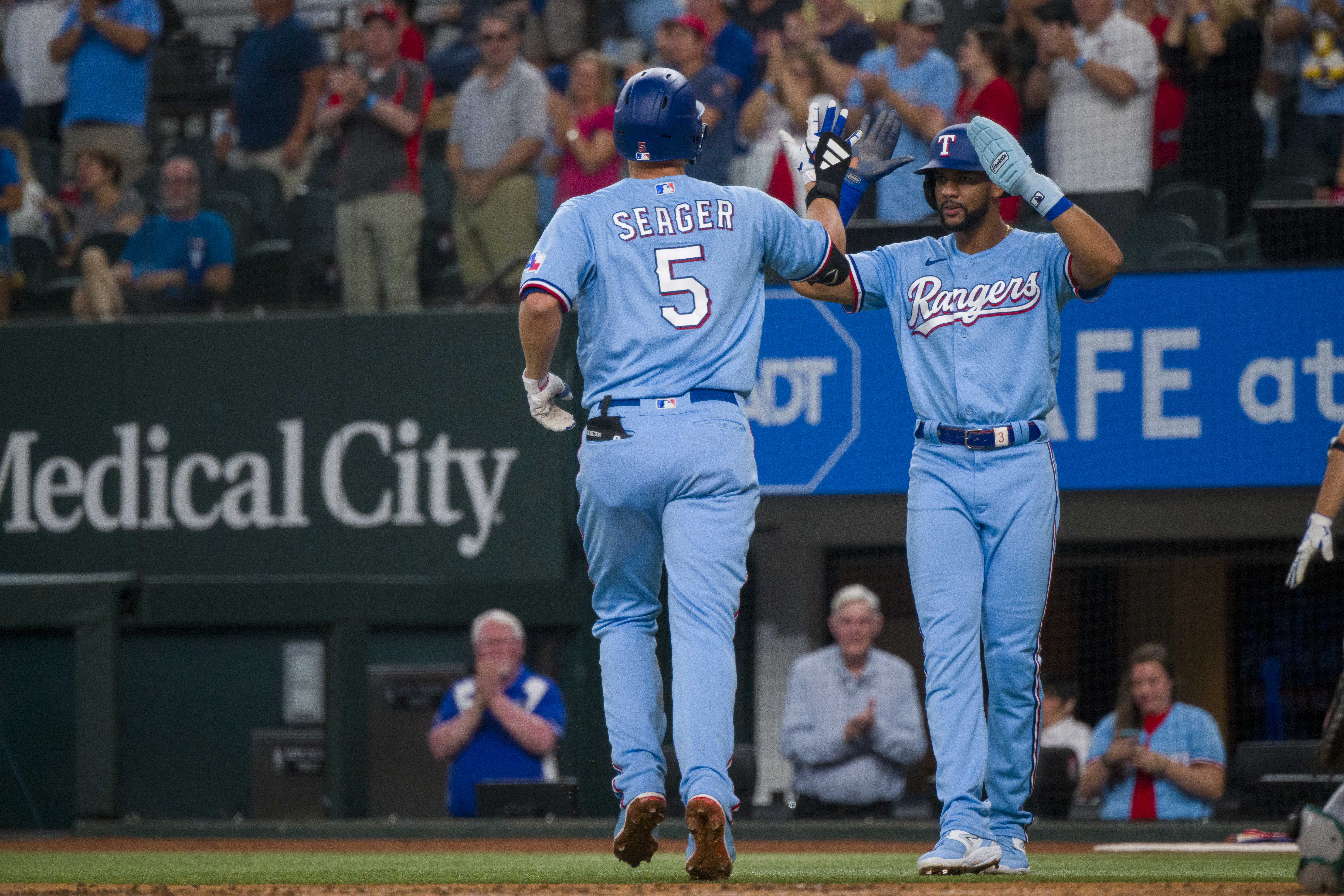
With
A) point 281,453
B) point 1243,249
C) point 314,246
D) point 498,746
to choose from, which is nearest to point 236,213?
point 314,246

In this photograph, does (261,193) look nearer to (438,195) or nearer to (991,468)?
(438,195)

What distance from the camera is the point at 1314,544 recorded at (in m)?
4.96

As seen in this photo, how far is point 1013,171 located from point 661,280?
106 cm

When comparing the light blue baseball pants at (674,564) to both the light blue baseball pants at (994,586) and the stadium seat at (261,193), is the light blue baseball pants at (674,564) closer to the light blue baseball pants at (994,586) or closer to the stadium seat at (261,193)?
the light blue baseball pants at (994,586)

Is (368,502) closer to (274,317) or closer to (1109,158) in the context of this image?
(274,317)

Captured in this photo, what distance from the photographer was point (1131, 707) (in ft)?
25.9

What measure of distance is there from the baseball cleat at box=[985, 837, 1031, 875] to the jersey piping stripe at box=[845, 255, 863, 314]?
1564 mm

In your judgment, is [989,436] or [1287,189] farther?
[1287,189]

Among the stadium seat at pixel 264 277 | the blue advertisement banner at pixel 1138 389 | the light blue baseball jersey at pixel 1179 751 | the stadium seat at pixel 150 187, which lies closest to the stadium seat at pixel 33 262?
the stadium seat at pixel 150 187

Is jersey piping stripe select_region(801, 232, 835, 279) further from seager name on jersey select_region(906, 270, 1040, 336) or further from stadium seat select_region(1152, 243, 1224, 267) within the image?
stadium seat select_region(1152, 243, 1224, 267)

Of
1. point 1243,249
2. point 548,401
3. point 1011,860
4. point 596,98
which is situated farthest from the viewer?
point 596,98

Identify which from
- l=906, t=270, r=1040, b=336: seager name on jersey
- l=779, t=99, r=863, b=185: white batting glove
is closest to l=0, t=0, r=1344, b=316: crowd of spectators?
l=779, t=99, r=863, b=185: white batting glove

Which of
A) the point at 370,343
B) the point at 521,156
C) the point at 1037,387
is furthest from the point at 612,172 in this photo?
the point at 1037,387

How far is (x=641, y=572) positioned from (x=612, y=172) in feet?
18.4
